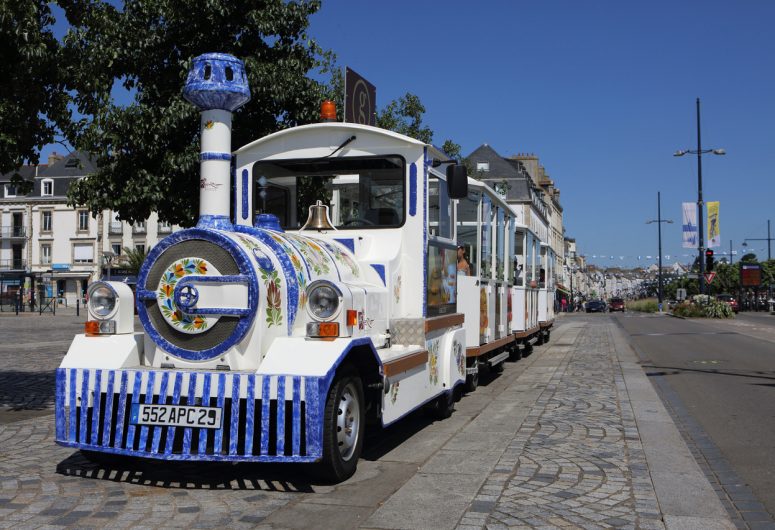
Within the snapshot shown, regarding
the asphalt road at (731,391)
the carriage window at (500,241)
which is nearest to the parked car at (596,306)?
the asphalt road at (731,391)

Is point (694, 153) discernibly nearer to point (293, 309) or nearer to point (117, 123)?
point (117, 123)

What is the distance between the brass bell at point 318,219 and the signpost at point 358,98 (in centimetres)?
469

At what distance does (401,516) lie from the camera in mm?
4562

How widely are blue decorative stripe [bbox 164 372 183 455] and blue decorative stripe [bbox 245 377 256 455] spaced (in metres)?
0.47

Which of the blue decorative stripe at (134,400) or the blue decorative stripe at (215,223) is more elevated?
the blue decorative stripe at (215,223)

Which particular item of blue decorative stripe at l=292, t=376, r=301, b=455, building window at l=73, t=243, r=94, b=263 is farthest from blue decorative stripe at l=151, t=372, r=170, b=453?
building window at l=73, t=243, r=94, b=263

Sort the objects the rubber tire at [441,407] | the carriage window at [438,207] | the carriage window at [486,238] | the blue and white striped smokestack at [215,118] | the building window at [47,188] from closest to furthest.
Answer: the blue and white striped smokestack at [215,118]
the carriage window at [438,207]
the rubber tire at [441,407]
the carriage window at [486,238]
the building window at [47,188]

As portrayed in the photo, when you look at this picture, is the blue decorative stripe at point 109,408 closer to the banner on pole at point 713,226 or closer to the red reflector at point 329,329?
the red reflector at point 329,329

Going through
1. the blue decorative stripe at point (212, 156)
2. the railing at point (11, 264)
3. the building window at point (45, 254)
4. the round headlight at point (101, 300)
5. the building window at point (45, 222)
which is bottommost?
the round headlight at point (101, 300)

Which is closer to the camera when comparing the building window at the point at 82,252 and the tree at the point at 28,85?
the tree at the point at 28,85

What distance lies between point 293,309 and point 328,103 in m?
2.85

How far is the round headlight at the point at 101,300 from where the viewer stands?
5762mm

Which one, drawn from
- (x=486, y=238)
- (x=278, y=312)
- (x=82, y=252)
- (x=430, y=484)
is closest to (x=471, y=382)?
(x=486, y=238)

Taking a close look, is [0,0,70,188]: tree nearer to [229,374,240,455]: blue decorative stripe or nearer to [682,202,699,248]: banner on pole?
[229,374,240,455]: blue decorative stripe
